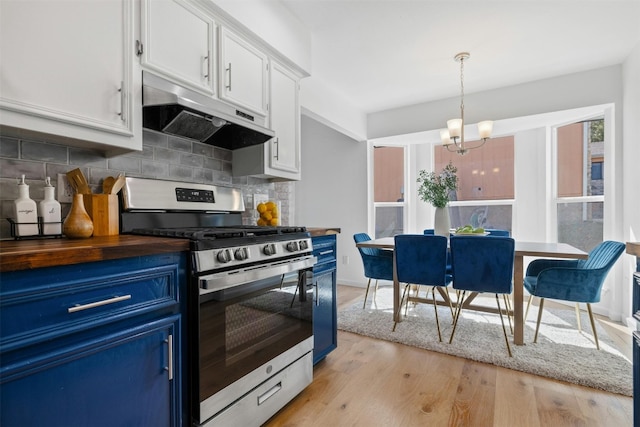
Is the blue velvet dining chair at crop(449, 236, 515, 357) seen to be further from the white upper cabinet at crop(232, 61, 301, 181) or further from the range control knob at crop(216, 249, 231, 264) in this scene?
the range control knob at crop(216, 249, 231, 264)

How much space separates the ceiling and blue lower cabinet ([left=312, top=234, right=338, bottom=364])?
167cm

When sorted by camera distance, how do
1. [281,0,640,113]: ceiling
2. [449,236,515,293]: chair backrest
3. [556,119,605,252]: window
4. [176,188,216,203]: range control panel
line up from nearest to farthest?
1. [176,188,216,203]: range control panel
2. [281,0,640,113]: ceiling
3. [449,236,515,293]: chair backrest
4. [556,119,605,252]: window

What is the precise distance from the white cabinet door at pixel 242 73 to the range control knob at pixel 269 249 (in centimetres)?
97

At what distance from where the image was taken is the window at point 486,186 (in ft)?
13.8

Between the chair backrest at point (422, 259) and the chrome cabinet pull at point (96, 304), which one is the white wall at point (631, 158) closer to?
the chair backrest at point (422, 259)

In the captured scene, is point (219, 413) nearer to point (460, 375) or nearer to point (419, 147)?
point (460, 375)

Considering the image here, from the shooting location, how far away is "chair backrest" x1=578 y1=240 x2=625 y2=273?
2.32m

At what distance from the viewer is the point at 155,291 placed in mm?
1157

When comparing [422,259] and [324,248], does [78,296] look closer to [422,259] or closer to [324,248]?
[324,248]

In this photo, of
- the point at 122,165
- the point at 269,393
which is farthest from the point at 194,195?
the point at 269,393

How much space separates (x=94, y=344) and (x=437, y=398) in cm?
177

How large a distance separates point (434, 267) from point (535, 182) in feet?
7.85

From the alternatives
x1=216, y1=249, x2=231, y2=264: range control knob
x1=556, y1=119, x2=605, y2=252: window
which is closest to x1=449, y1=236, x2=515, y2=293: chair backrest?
x1=216, y1=249, x2=231, y2=264: range control knob

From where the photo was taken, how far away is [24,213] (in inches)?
49.4
